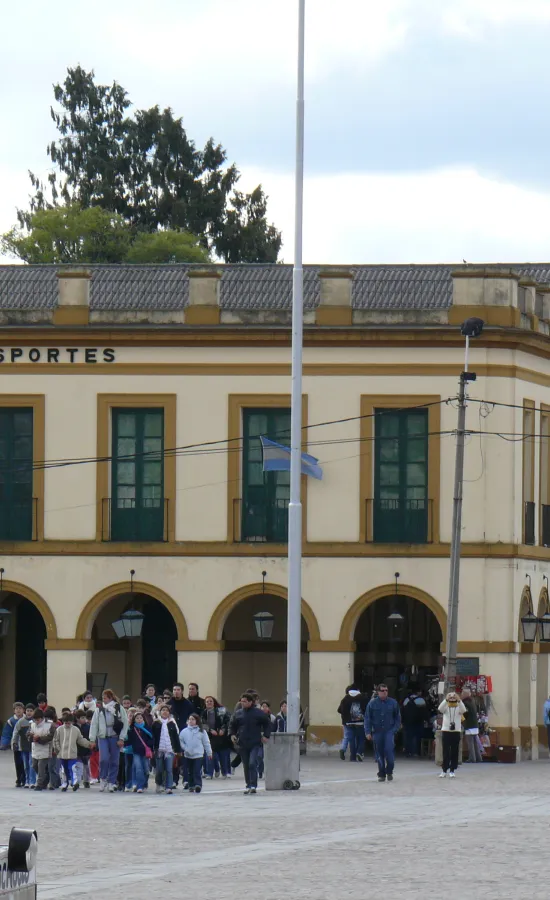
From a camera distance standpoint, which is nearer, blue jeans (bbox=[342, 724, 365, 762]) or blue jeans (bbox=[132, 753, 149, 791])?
blue jeans (bbox=[132, 753, 149, 791])

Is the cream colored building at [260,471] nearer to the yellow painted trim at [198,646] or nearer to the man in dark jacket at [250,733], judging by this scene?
the yellow painted trim at [198,646]

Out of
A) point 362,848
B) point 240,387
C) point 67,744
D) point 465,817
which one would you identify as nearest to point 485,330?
point 240,387

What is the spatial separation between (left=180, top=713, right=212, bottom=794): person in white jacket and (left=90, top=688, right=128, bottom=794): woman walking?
101 centimetres

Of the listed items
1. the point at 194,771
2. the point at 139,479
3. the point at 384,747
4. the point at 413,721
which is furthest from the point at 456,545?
the point at 194,771

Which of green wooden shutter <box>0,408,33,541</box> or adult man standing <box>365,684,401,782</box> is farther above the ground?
green wooden shutter <box>0,408,33,541</box>

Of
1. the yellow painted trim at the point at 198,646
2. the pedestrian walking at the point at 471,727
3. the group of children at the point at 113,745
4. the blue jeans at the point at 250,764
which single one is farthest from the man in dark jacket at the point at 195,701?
the yellow painted trim at the point at 198,646

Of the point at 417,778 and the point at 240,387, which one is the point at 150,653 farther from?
Result: the point at 417,778

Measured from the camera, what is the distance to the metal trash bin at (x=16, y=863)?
34.4 feet

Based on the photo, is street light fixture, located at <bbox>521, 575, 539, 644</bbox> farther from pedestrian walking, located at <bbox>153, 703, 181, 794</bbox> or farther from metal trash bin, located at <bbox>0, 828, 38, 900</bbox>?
metal trash bin, located at <bbox>0, 828, 38, 900</bbox>

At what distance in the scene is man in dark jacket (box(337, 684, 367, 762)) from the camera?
37.3m

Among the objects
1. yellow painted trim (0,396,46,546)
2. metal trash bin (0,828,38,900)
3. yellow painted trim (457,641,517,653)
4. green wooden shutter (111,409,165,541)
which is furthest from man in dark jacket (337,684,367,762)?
metal trash bin (0,828,38,900)

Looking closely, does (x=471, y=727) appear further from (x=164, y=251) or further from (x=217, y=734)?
(x=164, y=251)

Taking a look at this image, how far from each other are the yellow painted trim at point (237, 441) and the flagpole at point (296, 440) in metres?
9.94

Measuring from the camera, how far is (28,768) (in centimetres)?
2975
